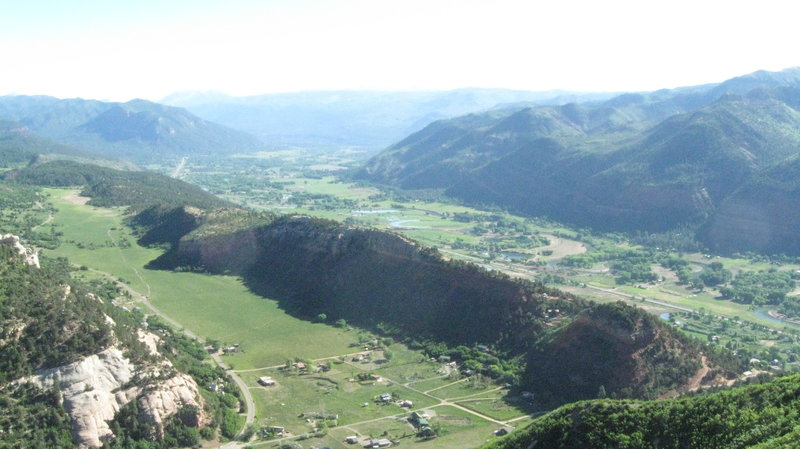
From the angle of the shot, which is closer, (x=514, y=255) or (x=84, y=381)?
(x=84, y=381)

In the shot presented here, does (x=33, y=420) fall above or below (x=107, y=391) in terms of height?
below

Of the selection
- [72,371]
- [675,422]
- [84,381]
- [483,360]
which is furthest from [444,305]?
[675,422]

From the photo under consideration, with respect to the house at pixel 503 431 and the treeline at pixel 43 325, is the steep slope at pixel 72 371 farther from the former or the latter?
the house at pixel 503 431

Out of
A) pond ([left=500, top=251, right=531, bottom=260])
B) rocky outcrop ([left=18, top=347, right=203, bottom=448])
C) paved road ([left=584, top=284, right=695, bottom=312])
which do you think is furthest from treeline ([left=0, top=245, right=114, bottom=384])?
pond ([left=500, top=251, right=531, bottom=260])

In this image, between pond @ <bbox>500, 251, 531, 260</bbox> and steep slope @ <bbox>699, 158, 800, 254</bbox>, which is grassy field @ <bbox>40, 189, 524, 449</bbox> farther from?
steep slope @ <bbox>699, 158, 800, 254</bbox>

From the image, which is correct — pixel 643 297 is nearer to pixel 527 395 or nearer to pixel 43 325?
pixel 527 395

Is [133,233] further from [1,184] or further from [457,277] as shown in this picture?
[457,277]

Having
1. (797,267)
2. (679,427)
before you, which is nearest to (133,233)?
(679,427)
